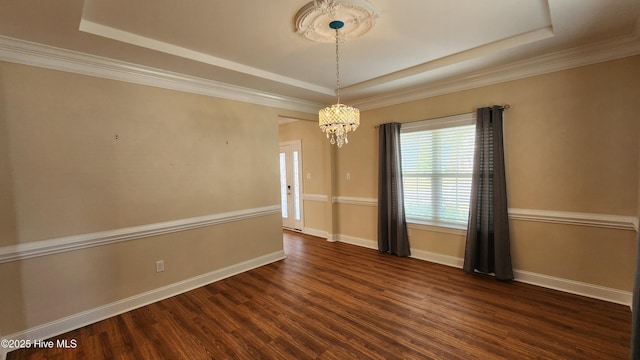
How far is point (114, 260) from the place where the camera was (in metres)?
2.74

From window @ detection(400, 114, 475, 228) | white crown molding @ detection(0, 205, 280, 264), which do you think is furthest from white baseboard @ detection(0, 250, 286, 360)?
window @ detection(400, 114, 475, 228)

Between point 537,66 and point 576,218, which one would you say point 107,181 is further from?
point 576,218

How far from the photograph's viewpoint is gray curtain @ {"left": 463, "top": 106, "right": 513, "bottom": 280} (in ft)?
10.6

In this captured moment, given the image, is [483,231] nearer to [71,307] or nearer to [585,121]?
[585,121]

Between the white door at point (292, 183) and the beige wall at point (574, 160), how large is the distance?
335cm

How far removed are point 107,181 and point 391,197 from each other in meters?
3.62

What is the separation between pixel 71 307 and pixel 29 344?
0.34m

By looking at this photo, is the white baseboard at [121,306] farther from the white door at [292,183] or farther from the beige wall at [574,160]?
the beige wall at [574,160]

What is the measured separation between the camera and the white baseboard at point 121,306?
2.32m

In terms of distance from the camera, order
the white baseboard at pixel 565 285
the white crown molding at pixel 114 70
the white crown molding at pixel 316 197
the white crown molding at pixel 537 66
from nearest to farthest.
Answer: the white crown molding at pixel 114 70, the white crown molding at pixel 537 66, the white baseboard at pixel 565 285, the white crown molding at pixel 316 197

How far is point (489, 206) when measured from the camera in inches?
132

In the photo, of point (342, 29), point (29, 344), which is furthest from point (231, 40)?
point (29, 344)

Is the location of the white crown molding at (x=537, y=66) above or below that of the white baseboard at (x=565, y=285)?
above

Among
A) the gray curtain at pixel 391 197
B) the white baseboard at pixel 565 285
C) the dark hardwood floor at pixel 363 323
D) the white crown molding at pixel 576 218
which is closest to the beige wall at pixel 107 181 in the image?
the dark hardwood floor at pixel 363 323
